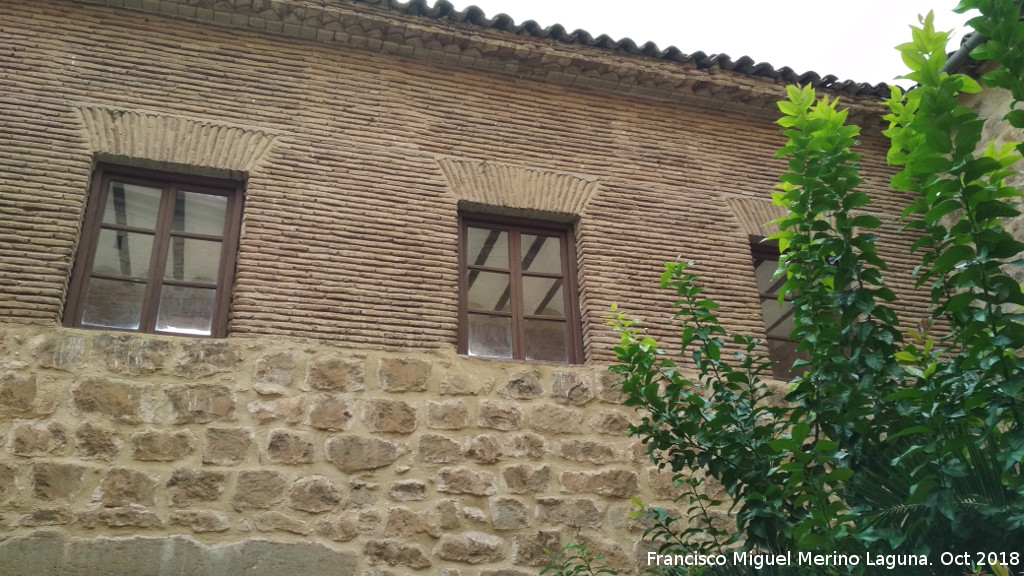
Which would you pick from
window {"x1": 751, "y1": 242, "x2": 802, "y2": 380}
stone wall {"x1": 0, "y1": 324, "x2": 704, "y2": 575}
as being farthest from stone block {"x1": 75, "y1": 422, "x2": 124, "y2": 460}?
window {"x1": 751, "y1": 242, "x2": 802, "y2": 380}

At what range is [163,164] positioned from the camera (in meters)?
4.79

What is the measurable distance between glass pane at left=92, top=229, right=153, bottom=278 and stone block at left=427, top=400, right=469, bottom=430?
1.76 metres

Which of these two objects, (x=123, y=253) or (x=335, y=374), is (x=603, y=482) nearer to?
(x=335, y=374)

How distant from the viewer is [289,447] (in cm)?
420

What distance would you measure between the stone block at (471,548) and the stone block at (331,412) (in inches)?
30.8

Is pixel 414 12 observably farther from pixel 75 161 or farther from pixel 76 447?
pixel 76 447

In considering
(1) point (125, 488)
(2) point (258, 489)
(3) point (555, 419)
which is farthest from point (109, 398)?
(3) point (555, 419)

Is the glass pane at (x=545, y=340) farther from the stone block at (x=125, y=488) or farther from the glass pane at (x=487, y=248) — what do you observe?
the stone block at (x=125, y=488)

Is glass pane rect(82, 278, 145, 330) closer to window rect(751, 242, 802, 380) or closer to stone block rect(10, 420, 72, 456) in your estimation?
stone block rect(10, 420, 72, 456)

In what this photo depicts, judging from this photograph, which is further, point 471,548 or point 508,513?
point 508,513

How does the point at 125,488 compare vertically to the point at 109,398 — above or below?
below

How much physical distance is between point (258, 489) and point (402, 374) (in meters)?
0.94

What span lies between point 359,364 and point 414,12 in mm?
2446

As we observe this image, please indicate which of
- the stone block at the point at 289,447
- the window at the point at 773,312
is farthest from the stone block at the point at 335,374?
the window at the point at 773,312
